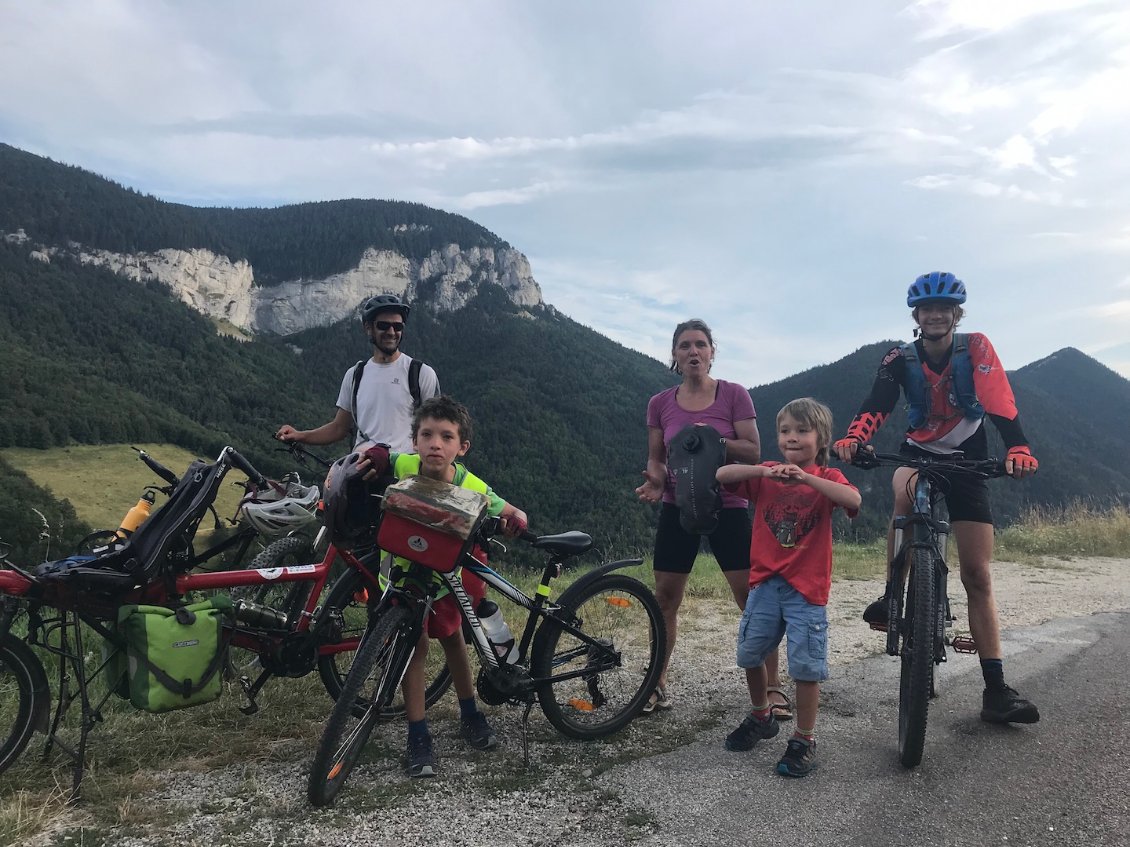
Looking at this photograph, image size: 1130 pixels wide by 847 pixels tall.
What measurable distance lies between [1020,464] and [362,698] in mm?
3064

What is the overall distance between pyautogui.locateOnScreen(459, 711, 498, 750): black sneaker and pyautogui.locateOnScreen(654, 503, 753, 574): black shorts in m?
1.22

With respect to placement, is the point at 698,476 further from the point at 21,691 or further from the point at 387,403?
the point at 21,691

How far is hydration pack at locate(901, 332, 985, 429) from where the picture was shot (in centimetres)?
354

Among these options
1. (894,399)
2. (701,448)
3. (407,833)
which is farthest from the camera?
(894,399)

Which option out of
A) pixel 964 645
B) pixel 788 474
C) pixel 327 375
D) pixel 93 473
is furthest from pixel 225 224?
pixel 964 645

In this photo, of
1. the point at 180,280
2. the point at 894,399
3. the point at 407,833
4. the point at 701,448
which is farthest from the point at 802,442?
the point at 180,280

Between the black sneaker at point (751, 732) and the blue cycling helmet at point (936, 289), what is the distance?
2.28 metres

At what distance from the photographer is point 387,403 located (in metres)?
3.87

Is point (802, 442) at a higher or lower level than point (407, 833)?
higher

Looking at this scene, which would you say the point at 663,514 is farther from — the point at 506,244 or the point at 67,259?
the point at 506,244

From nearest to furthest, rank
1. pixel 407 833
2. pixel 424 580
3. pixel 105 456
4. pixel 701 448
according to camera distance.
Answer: pixel 407 833
pixel 424 580
pixel 701 448
pixel 105 456

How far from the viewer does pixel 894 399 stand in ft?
12.0

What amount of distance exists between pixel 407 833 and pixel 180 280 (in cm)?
15839

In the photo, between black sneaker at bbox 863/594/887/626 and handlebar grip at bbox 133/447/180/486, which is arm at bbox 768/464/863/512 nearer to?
black sneaker at bbox 863/594/887/626
